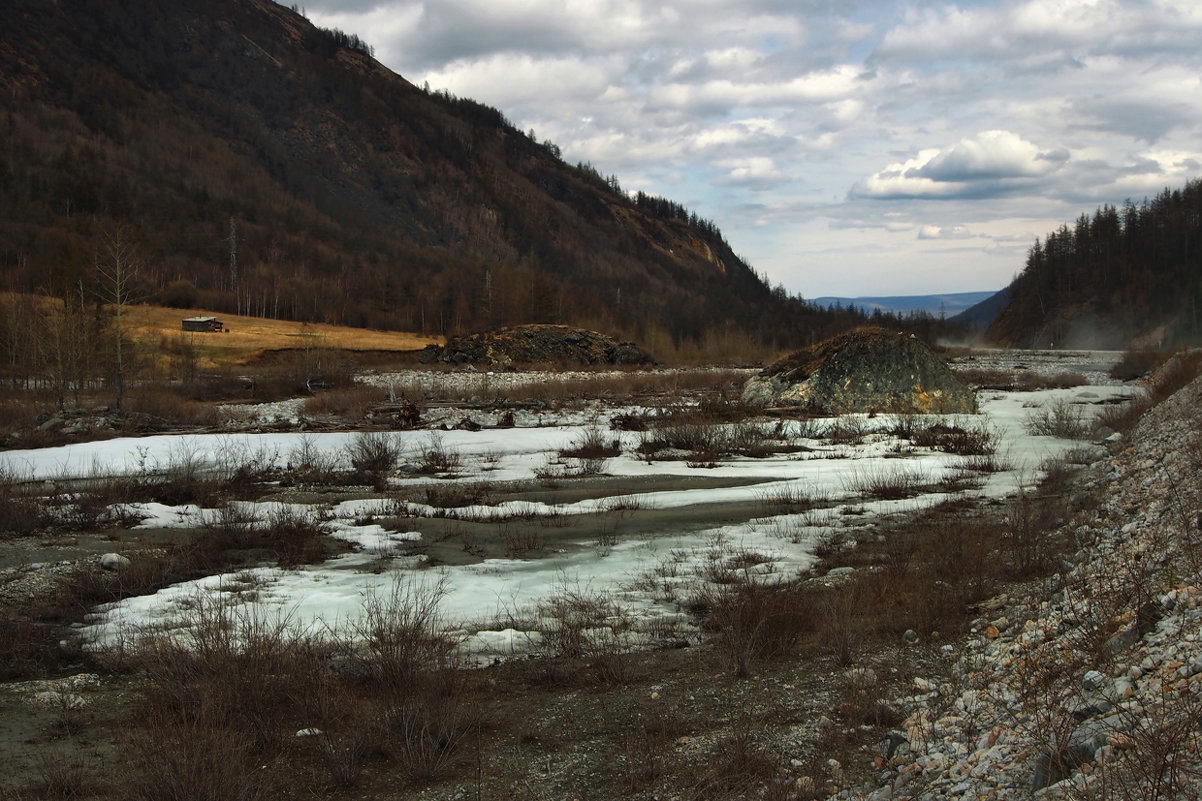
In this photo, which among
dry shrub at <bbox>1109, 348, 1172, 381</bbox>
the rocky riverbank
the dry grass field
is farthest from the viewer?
the dry grass field

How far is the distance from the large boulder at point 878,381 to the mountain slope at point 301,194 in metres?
36.0

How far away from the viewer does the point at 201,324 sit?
5197 cm

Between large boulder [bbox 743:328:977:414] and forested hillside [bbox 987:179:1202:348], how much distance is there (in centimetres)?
7036

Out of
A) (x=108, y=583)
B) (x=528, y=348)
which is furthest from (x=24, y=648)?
(x=528, y=348)

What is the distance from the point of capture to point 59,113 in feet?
328

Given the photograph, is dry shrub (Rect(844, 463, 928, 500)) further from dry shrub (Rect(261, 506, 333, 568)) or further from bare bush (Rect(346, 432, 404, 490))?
bare bush (Rect(346, 432, 404, 490))

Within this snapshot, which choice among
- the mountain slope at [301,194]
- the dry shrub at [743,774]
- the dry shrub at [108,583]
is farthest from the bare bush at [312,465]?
the mountain slope at [301,194]

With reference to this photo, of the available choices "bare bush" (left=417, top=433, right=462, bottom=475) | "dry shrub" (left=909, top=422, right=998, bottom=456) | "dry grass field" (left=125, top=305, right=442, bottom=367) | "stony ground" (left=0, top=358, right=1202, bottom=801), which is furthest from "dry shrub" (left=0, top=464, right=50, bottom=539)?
"dry grass field" (left=125, top=305, right=442, bottom=367)

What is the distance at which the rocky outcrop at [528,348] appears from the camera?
4881 centimetres

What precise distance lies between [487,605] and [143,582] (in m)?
4.03

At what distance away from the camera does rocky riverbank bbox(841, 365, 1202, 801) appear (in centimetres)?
312

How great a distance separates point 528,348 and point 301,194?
80601 millimetres

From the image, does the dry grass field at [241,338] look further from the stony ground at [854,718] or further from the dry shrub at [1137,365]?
the dry shrub at [1137,365]

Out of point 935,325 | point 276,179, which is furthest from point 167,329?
point 935,325
